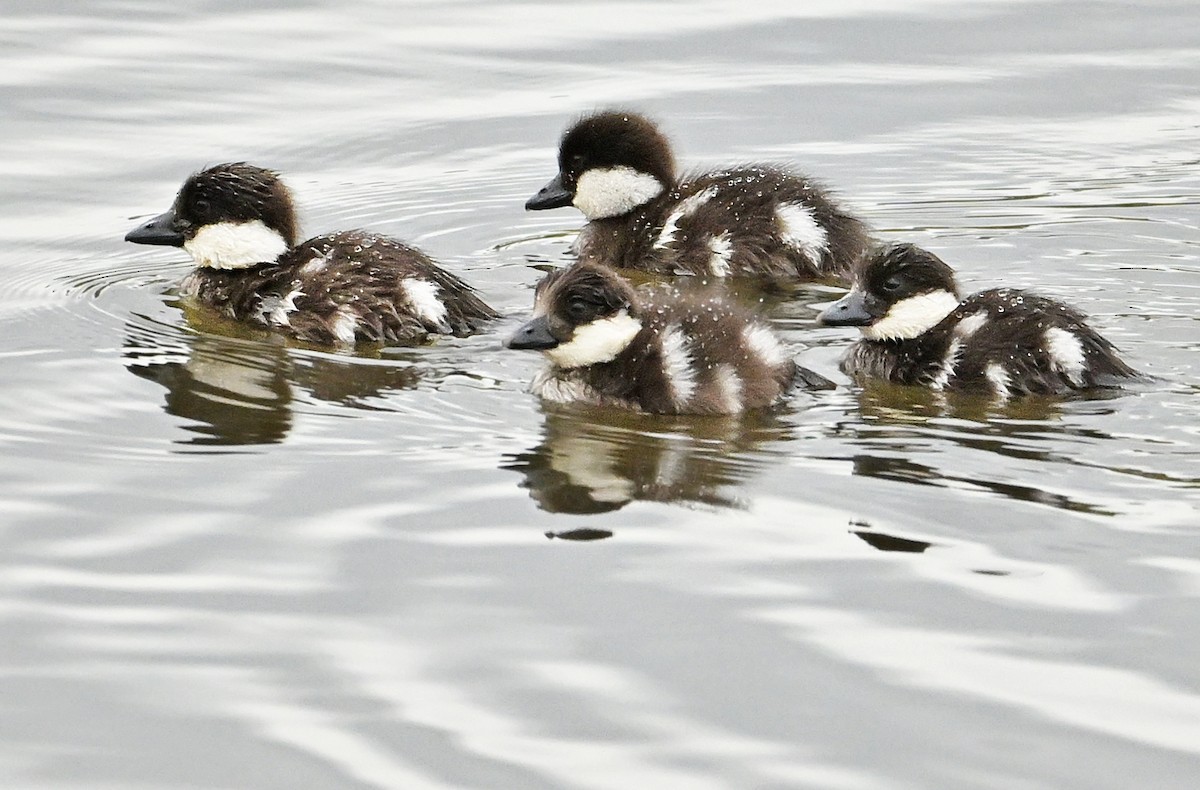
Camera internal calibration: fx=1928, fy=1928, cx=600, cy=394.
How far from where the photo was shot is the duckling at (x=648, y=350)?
5.71m

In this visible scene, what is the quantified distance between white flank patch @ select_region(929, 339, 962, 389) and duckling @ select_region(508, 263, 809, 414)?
0.44 meters

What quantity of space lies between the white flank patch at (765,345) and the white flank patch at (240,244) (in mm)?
1958

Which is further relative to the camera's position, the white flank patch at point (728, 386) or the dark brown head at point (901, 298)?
the dark brown head at point (901, 298)

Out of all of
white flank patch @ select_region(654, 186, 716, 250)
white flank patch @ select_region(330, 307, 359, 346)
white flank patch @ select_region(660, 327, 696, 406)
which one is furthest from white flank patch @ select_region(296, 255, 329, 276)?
white flank patch @ select_region(654, 186, 716, 250)

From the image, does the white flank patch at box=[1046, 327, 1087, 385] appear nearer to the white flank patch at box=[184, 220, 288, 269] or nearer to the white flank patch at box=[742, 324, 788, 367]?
the white flank patch at box=[742, 324, 788, 367]

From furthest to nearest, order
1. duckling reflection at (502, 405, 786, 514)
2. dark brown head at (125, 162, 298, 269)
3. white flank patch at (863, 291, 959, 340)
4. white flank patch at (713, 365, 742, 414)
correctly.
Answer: dark brown head at (125, 162, 298, 269)
white flank patch at (863, 291, 959, 340)
white flank patch at (713, 365, 742, 414)
duckling reflection at (502, 405, 786, 514)

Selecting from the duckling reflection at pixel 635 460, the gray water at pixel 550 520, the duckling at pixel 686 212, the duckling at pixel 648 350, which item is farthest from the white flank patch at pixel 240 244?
the duckling reflection at pixel 635 460

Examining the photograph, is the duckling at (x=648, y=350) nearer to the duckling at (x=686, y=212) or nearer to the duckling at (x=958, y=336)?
the duckling at (x=958, y=336)

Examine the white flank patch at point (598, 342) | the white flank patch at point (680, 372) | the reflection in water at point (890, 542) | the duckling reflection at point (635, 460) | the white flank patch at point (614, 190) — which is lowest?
the reflection in water at point (890, 542)

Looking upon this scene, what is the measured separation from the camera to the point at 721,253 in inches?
297

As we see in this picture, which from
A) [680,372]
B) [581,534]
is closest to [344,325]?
[680,372]

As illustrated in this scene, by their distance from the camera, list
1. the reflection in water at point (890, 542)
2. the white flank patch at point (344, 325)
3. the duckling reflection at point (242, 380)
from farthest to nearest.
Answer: the white flank patch at point (344, 325) < the duckling reflection at point (242, 380) < the reflection in water at point (890, 542)

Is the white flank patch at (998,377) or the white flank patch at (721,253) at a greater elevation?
the white flank patch at (721,253)

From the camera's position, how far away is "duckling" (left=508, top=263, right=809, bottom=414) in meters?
5.71
